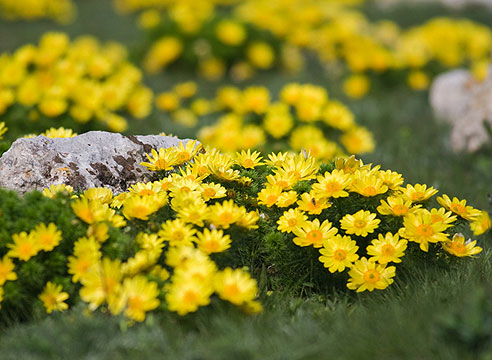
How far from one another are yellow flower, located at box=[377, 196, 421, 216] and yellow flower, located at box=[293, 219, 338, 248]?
22cm

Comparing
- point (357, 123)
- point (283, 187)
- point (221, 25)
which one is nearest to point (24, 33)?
point (221, 25)

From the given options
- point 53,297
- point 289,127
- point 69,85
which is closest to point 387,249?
point 53,297

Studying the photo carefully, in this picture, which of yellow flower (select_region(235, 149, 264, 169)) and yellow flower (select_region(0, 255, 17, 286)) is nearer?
yellow flower (select_region(0, 255, 17, 286))

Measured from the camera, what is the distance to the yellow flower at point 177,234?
2.06 metres

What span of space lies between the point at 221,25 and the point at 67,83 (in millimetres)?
2891

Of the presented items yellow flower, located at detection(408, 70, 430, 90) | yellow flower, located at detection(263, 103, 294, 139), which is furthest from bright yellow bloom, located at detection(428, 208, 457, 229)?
yellow flower, located at detection(408, 70, 430, 90)

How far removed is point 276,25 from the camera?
282 inches

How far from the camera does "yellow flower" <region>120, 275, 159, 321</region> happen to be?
5.93 feet

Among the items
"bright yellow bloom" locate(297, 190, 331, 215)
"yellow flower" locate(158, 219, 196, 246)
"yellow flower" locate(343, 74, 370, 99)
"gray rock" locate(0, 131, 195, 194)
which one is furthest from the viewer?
"yellow flower" locate(343, 74, 370, 99)

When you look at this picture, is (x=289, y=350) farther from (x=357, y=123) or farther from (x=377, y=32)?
(x=377, y=32)

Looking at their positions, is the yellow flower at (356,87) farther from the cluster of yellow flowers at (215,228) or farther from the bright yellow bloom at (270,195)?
the bright yellow bloom at (270,195)

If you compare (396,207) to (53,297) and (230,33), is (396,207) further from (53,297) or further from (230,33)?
(230,33)

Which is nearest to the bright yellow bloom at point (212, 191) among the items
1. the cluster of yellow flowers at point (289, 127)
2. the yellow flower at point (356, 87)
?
the cluster of yellow flowers at point (289, 127)

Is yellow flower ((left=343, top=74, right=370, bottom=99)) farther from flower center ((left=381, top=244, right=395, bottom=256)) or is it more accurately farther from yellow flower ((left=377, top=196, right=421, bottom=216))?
flower center ((left=381, top=244, right=395, bottom=256))
